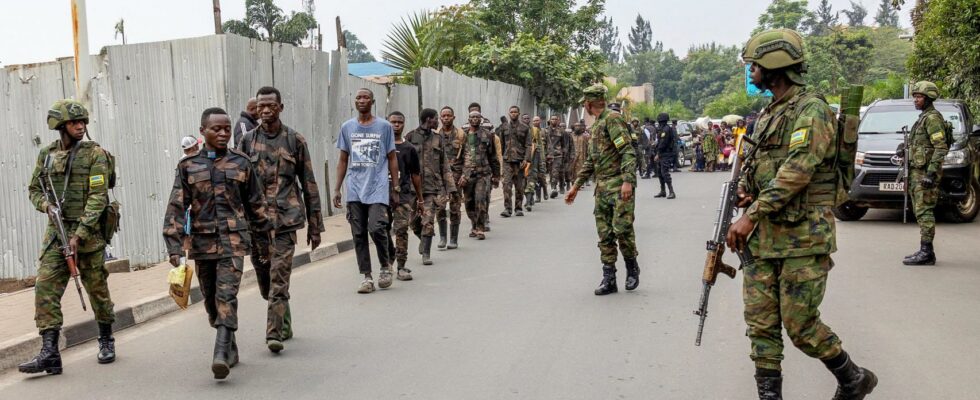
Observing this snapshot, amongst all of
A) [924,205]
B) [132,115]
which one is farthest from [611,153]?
[132,115]

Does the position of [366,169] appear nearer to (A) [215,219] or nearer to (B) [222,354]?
(A) [215,219]

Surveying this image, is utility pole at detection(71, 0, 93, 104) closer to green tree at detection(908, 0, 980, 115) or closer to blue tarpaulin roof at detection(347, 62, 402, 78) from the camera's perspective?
green tree at detection(908, 0, 980, 115)

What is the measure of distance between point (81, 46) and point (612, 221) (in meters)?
5.35

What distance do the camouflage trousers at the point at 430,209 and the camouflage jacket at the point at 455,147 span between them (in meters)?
1.18

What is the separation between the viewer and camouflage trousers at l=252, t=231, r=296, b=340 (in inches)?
239

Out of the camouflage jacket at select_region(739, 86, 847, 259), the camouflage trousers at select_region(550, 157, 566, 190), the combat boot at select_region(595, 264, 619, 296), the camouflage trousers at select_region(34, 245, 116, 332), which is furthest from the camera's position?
the camouflage trousers at select_region(550, 157, 566, 190)

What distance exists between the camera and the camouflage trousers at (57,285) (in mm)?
5711

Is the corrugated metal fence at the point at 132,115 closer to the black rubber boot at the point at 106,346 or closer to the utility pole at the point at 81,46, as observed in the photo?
the utility pole at the point at 81,46

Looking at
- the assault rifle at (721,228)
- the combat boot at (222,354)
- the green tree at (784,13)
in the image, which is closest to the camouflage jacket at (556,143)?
the combat boot at (222,354)

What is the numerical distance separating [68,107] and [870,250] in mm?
8501

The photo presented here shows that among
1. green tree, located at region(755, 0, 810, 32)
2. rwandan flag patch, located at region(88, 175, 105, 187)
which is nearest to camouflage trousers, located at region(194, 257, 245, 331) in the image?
rwandan flag patch, located at region(88, 175, 105, 187)

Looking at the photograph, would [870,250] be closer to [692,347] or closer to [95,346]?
[692,347]

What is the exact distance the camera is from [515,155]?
1498 centimetres

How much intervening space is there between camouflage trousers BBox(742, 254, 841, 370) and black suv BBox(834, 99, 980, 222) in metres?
8.79
